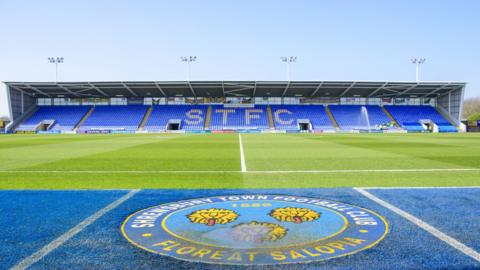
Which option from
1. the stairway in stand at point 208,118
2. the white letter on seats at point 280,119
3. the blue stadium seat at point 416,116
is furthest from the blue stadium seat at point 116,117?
the blue stadium seat at point 416,116

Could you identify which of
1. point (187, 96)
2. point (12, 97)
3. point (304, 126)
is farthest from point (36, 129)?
point (304, 126)

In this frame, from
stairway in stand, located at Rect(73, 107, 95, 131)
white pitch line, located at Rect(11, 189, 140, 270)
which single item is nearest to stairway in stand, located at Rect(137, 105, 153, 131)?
stairway in stand, located at Rect(73, 107, 95, 131)

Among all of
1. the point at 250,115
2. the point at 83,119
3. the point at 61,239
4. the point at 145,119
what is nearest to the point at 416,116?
the point at 250,115

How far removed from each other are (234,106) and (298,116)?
1202 centimetres

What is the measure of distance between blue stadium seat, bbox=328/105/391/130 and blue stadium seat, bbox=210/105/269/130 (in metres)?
12.6

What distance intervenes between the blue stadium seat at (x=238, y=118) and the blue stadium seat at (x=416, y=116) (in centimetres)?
2262

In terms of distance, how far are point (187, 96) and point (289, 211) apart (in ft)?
194

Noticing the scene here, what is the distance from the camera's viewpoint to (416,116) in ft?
189

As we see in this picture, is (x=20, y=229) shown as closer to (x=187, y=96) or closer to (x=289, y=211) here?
(x=289, y=211)

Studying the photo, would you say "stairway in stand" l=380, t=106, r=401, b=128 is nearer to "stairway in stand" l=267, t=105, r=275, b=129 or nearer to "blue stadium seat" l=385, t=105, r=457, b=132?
"blue stadium seat" l=385, t=105, r=457, b=132

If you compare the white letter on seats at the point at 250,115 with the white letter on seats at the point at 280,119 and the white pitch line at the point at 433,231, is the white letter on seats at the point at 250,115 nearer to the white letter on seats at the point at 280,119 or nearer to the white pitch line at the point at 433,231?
the white letter on seats at the point at 280,119

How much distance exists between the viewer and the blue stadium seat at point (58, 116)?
180ft

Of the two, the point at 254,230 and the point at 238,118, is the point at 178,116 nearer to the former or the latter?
the point at 238,118

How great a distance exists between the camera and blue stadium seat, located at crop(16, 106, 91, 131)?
180 feet
